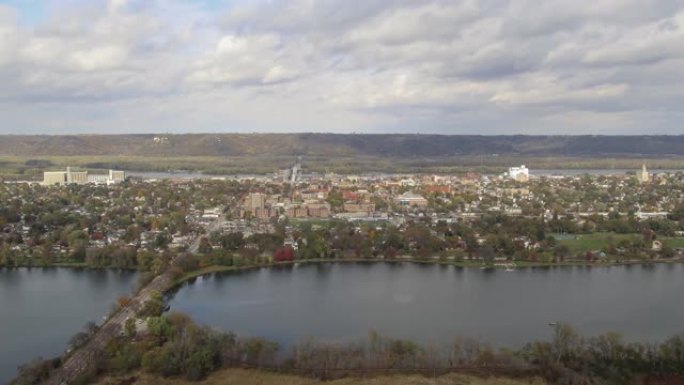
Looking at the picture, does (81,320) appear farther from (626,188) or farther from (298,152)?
(298,152)

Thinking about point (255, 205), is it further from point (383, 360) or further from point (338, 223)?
point (383, 360)

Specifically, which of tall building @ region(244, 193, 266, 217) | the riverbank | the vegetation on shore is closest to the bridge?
the vegetation on shore

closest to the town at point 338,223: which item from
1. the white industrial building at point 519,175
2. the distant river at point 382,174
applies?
the white industrial building at point 519,175

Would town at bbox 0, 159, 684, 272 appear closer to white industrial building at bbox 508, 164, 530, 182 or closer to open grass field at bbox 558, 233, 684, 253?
open grass field at bbox 558, 233, 684, 253

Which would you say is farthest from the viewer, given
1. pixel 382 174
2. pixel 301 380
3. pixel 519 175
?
pixel 382 174

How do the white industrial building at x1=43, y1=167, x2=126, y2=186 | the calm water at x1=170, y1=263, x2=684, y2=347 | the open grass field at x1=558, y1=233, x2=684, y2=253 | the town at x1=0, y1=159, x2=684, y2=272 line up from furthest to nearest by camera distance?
the white industrial building at x1=43, y1=167, x2=126, y2=186
the open grass field at x1=558, y1=233, x2=684, y2=253
the town at x1=0, y1=159, x2=684, y2=272
the calm water at x1=170, y1=263, x2=684, y2=347

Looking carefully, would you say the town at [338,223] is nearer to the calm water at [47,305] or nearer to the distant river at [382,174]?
the calm water at [47,305]

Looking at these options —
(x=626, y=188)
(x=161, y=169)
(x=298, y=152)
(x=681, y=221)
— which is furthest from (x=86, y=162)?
(x=681, y=221)

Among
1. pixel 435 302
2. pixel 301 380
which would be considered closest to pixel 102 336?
pixel 301 380
